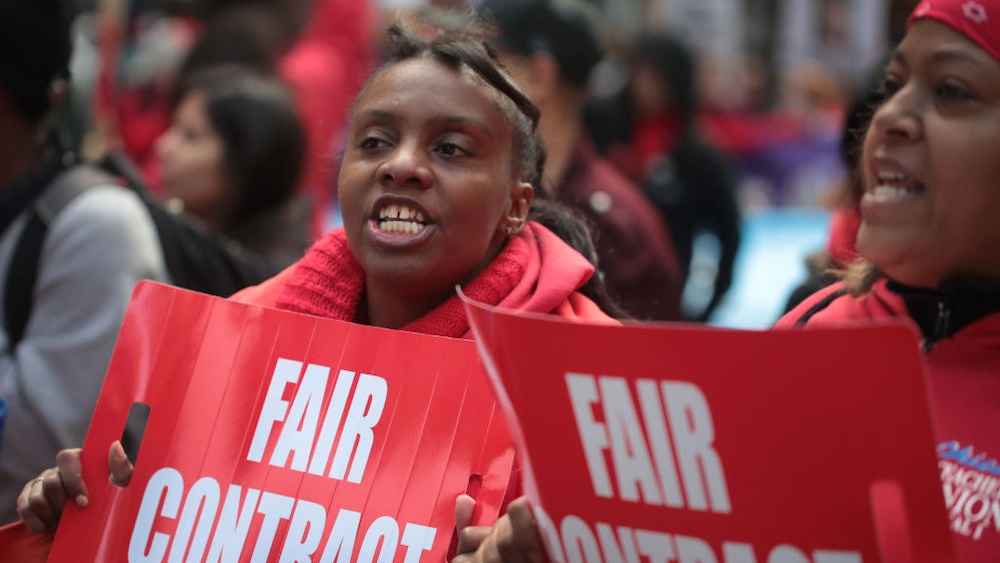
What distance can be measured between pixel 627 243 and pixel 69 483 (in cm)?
229

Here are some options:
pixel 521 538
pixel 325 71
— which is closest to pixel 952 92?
pixel 521 538

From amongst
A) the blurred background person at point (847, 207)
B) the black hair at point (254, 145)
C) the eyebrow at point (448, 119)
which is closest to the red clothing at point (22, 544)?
the eyebrow at point (448, 119)

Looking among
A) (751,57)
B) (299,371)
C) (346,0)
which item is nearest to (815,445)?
(299,371)

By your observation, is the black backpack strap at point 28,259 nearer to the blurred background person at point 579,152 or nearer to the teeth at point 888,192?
the blurred background person at point 579,152

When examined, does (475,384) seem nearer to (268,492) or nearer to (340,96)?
(268,492)

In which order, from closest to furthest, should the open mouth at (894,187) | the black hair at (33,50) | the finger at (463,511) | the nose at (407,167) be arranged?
the finger at (463,511), the open mouth at (894,187), the nose at (407,167), the black hair at (33,50)

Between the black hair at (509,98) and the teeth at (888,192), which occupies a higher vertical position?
the black hair at (509,98)

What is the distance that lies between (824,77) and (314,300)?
11762 mm

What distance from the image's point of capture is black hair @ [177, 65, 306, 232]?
15.1 feet

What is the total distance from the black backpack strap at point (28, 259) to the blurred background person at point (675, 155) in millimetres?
3033

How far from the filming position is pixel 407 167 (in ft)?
7.64

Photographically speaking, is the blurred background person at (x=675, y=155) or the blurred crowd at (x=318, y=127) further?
the blurred background person at (x=675, y=155)

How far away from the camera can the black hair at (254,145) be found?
4.61 meters

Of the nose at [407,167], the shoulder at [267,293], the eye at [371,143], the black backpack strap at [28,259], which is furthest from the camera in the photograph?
the black backpack strap at [28,259]
